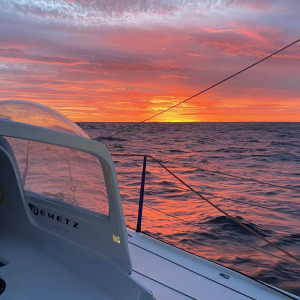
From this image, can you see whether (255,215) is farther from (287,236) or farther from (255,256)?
(255,256)

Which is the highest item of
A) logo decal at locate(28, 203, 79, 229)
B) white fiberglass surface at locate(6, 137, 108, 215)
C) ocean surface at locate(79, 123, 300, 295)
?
white fiberglass surface at locate(6, 137, 108, 215)

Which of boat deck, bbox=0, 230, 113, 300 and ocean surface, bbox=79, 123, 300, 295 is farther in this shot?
ocean surface, bbox=79, 123, 300, 295

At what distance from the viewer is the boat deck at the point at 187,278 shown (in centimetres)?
315

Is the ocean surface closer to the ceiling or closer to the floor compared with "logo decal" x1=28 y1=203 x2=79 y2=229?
closer to the floor

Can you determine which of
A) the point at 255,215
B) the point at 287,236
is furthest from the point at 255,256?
the point at 255,215

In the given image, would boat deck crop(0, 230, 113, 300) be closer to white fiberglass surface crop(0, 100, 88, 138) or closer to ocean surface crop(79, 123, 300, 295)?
white fiberglass surface crop(0, 100, 88, 138)

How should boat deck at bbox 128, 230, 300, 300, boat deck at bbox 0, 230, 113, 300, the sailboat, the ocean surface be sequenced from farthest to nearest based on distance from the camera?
1. the ocean surface
2. boat deck at bbox 128, 230, 300, 300
3. boat deck at bbox 0, 230, 113, 300
4. the sailboat

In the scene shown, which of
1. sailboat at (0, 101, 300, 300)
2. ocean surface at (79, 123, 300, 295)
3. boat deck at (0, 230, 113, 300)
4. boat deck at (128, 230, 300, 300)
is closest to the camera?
sailboat at (0, 101, 300, 300)

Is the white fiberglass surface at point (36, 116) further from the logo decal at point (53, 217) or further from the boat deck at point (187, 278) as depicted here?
the boat deck at point (187, 278)

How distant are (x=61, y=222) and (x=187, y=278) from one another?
1.53m

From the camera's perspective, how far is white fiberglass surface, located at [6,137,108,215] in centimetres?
226

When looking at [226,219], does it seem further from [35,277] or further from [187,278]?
[35,277]

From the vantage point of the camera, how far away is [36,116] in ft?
8.13

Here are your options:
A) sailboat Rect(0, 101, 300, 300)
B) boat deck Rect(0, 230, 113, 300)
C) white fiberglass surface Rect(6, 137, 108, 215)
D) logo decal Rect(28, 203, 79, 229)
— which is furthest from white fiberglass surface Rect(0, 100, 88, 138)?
boat deck Rect(0, 230, 113, 300)
